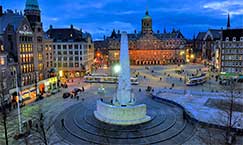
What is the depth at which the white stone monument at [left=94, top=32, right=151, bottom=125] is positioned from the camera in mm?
30516

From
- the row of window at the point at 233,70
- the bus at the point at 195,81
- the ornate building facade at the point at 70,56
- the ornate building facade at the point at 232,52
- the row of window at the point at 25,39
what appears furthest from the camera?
the ornate building facade at the point at 70,56

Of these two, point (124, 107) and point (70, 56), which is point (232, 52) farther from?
point (124, 107)

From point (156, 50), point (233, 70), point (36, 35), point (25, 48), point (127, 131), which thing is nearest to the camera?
point (127, 131)

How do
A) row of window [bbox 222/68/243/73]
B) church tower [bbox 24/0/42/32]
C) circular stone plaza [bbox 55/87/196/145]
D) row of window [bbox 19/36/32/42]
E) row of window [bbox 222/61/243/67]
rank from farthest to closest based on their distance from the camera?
row of window [bbox 222/68/243/73], row of window [bbox 222/61/243/67], church tower [bbox 24/0/42/32], row of window [bbox 19/36/32/42], circular stone plaza [bbox 55/87/196/145]

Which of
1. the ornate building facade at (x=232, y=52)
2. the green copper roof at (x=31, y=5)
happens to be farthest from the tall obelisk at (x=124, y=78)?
the ornate building facade at (x=232, y=52)

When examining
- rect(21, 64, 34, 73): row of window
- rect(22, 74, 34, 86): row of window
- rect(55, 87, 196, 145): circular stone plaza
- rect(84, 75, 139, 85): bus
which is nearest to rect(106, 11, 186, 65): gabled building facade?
rect(84, 75, 139, 85): bus

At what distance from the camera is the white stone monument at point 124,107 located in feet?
100

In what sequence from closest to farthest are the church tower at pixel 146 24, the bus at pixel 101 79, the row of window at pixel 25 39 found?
the row of window at pixel 25 39 → the bus at pixel 101 79 → the church tower at pixel 146 24

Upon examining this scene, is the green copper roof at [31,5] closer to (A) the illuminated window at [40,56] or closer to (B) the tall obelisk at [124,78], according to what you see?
(A) the illuminated window at [40,56]

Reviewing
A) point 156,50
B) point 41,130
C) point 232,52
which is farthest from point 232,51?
point 41,130

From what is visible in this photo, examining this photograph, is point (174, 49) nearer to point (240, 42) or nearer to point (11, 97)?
point (240, 42)

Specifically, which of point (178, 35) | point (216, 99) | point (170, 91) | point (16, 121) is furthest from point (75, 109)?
point (178, 35)

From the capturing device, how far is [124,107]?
100ft

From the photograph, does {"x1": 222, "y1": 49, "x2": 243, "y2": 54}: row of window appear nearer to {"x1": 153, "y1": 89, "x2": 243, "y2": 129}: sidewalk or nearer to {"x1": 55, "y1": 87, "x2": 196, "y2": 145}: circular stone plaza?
{"x1": 153, "y1": 89, "x2": 243, "y2": 129}: sidewalk
